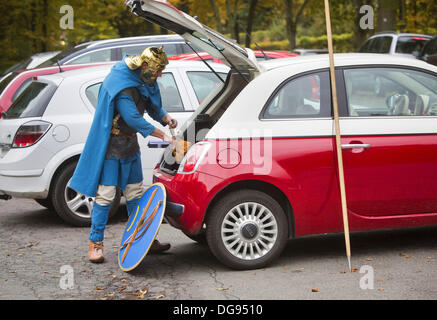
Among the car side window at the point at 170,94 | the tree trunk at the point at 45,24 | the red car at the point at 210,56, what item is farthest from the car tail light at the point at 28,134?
the tree trunk at the point at 45,24

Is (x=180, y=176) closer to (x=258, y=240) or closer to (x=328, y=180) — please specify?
(x=258, y=240)

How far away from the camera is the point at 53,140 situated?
741 cm

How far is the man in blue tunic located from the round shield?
10.9 inches

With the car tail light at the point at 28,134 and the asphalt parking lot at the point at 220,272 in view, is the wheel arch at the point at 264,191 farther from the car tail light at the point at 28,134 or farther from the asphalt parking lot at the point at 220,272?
the car tail light at the point at 28,134

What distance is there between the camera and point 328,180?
552 centimetres

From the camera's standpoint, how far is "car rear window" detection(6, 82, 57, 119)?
297 inches

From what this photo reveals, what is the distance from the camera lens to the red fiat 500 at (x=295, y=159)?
541cm

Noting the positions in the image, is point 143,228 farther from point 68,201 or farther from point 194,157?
point 68,201

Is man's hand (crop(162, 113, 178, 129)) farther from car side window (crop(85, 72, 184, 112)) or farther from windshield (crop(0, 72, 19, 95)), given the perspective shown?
windshield (crop(0, 72, 19, 95))

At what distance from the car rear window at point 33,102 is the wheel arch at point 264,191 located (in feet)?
9.70

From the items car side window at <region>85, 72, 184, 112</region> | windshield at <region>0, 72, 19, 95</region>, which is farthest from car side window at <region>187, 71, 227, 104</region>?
windshield at <region>0, 72, 19, 95</region>

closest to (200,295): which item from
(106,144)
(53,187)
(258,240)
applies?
(258,240)

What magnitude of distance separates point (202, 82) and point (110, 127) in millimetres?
2731

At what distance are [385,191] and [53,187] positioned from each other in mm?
3765
